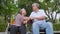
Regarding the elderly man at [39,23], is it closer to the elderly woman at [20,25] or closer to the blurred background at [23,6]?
the elderly woman at [20,25]

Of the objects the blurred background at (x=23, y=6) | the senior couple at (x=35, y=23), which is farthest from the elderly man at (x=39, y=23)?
the blurred background at (x=23, y=6)

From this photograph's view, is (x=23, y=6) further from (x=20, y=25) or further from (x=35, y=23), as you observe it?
(x=35, y=23)

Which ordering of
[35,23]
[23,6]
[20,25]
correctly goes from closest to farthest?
[35,23] < [20,25] < [23,6]

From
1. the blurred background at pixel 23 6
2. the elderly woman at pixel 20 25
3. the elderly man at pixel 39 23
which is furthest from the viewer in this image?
the blurred background at pixel 23 6

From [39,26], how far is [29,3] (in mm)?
9099

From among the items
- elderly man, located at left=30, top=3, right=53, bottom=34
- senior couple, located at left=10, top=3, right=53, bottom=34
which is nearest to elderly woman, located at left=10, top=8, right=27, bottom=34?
senior couple, located at left=10, top=3, right=53, bottom=34

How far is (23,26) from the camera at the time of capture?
13.1 ft

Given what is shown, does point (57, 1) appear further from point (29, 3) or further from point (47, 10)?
point (29, 3)

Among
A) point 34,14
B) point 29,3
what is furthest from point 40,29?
point 29,3

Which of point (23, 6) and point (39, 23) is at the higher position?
point (23, 6)

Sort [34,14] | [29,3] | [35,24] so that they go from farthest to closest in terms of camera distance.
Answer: [29,3], [34,14], [35,24]

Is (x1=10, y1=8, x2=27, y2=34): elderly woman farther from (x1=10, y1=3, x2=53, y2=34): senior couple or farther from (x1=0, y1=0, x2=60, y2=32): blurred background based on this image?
(x1=0, y1=0, x2=60, y2=32): blurred background

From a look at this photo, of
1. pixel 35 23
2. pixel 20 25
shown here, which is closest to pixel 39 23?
pixel 35 23

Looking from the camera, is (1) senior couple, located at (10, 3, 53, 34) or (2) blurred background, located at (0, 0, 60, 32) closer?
(1) senior couple, located at (10, 3, 53, 34)
